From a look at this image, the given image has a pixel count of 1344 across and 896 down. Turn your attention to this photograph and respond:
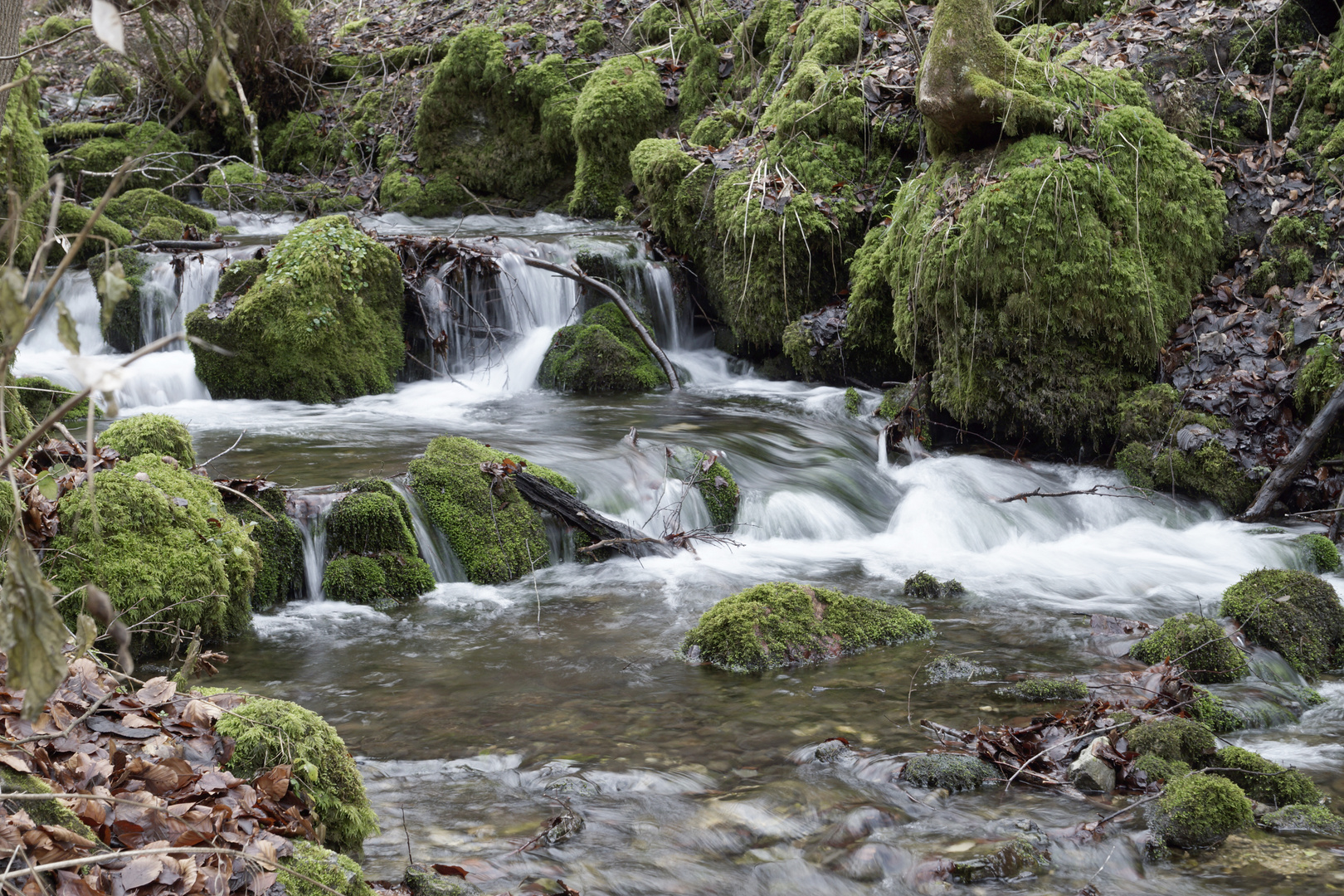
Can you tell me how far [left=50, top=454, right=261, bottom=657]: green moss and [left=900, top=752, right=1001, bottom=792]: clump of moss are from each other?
10.4 feet

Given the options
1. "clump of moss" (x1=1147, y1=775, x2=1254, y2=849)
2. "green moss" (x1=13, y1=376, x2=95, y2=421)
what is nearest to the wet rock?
"clump of moss" (x1=1147, y1=775, x2=1254, y2=849)

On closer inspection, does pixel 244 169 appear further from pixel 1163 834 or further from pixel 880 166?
pixel 1163 834

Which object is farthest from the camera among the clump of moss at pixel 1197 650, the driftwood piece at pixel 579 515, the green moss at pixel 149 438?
the driftwood piece at pixel 579 515

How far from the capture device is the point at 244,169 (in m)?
15.6

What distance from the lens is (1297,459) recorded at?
7.14m

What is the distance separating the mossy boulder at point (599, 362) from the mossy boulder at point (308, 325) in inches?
71.6

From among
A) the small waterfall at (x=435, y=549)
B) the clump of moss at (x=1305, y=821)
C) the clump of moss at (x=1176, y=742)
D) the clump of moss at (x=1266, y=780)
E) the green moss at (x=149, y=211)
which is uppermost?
the green moss at (x=149, y=211)

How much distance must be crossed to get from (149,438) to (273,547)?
34.6 inches

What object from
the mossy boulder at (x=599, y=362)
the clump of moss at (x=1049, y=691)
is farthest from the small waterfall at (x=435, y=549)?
the mossy boulder at (x=599, y=362)

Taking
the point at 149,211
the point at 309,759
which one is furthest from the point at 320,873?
the point at 149,211

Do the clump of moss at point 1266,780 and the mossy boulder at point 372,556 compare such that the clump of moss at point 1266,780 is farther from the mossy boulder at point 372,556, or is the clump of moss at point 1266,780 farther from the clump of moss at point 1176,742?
the mossy boulder at point 372,556

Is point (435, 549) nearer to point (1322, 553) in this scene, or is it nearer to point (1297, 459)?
point (1322, 553)

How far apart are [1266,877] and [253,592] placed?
15.9ft

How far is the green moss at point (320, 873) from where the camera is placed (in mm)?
2369
